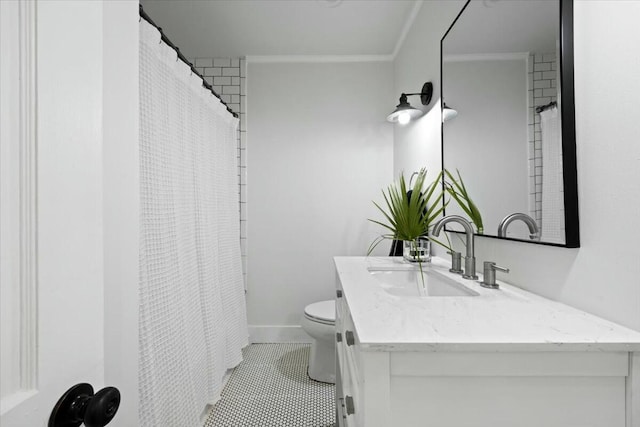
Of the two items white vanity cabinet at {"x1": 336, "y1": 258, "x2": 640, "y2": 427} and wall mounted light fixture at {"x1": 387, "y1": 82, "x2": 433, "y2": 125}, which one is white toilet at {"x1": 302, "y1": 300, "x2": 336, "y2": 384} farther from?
white vanity cabinet at {"x1": 336, "y1": 258, "x2": 640, "y2": 427}

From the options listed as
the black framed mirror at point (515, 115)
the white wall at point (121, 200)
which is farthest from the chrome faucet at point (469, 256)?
the white wall at point (121, 200)

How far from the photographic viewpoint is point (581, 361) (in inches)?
24.4

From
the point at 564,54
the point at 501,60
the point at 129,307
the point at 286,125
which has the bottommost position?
the point at 129,307

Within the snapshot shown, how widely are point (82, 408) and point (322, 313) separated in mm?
1796

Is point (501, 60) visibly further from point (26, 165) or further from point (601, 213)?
point (26, 165)

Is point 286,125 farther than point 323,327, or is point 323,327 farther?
point 286,125

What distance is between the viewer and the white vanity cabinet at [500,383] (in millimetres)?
616

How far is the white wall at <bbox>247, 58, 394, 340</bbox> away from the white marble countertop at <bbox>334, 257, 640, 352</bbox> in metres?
1.87

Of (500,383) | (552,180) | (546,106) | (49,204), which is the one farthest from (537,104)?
(49,204)

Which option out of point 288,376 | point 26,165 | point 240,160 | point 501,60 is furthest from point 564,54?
point 240,160

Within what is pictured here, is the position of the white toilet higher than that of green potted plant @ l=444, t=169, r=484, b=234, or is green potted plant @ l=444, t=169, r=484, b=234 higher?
green potted plant @ l=444, t=169, r=484, b=234

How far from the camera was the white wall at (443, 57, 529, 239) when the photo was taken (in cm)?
108

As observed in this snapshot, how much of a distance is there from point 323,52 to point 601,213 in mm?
2488

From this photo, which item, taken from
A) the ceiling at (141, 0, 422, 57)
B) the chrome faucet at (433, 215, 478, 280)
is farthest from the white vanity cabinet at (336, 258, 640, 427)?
the ceiling at (141, 0, 422, 57)
